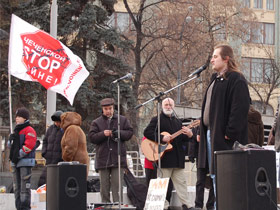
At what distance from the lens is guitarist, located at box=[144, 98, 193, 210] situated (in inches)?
497

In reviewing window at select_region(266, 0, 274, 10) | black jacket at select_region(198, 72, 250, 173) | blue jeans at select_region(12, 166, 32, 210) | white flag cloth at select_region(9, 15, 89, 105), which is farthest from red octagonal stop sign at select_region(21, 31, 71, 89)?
window at select_region(266, 0, 274, 10)

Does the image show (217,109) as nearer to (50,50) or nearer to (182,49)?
(50,50)

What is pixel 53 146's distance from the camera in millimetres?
12320

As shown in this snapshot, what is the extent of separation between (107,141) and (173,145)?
3.88ft

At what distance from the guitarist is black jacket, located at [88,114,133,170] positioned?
534mm

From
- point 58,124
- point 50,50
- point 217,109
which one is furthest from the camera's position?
point 50,50

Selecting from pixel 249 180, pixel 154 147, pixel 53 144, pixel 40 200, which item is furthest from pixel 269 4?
pixel 249 180

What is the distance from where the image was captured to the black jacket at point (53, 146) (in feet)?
40.3

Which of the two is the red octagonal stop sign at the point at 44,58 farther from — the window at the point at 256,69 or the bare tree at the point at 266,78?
the window at the point at 256,69

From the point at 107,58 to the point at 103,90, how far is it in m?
1.21

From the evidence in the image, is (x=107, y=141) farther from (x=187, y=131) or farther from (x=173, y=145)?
(x=187, y=131)

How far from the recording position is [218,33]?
3838 centimetres

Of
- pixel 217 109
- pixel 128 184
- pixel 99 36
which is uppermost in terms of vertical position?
pixel 99 36

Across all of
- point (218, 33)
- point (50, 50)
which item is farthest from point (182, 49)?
point (50, 50)
